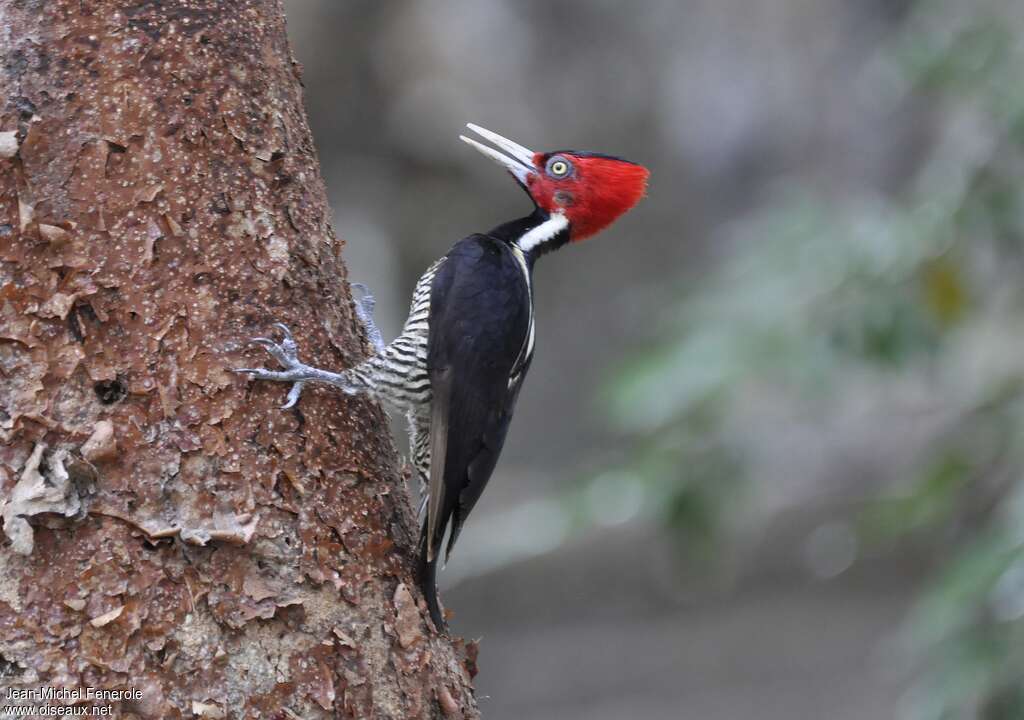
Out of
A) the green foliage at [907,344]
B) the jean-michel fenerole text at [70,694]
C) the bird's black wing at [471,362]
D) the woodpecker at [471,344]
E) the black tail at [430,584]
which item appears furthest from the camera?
the green foliage at [907,344]

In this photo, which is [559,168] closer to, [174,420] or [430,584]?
[430,584]

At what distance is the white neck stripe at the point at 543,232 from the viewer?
3.95m

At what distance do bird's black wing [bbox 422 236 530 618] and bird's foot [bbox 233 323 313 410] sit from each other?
52 centimetres

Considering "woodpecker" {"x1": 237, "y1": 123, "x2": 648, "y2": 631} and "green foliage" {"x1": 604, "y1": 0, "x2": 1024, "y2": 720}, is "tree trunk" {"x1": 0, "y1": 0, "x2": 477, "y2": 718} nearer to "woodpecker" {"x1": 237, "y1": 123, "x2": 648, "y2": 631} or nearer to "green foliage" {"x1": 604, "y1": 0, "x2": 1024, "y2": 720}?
"woodpecker" {"x1": 237, "y1": 123, "x2": 648, "y2": 631}

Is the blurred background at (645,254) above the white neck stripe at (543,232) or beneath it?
above

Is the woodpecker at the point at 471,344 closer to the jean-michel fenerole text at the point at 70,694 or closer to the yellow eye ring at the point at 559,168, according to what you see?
the yellow eye ring at the point at 559,168

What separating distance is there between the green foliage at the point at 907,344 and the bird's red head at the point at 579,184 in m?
0.57

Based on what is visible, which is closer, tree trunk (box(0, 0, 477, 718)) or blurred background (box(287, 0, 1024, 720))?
tree trunk (box(0, 0, 477, 718))

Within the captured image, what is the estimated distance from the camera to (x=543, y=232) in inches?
157

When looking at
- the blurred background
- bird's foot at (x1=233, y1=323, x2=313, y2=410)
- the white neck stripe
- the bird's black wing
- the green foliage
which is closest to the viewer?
bird's foot at (x1=233, y1=323, x2=313, y2=410)

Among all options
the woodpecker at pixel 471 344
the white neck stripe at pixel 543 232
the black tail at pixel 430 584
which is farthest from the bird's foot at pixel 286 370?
the white neck stripe at pixel 543 232

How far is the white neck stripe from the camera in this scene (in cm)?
395

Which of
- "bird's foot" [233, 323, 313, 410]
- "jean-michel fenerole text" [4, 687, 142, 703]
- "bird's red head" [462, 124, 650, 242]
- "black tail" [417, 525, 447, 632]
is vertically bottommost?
"jean-michel fenerole text" [4, 687, 142, 703]

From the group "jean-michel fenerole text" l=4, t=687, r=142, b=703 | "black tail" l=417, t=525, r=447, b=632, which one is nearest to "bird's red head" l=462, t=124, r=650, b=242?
"black tail" l=417, t=525, r=447, b=632
